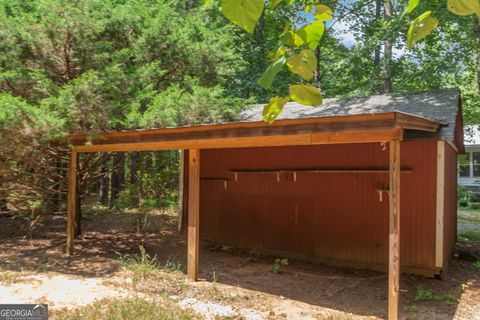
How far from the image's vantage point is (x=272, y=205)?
7184 millimetres

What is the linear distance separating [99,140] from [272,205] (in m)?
3.06

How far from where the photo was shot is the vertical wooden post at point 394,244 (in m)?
3.79

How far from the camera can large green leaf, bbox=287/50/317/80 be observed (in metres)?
0.99

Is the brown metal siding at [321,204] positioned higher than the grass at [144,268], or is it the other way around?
the brown metal siding at [321,204]

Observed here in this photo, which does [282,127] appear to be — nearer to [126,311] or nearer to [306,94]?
[126,311]

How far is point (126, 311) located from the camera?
157 inches

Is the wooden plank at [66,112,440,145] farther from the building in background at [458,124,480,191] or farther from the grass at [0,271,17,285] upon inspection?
the building in background at [458,124,480,191]

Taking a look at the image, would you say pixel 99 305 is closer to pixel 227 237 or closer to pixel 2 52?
pixel 227 237

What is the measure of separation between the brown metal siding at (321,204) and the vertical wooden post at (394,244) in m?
1.96

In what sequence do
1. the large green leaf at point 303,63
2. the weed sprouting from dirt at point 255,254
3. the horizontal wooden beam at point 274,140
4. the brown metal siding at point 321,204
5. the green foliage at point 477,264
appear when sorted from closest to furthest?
1. the large green leaf at point 303,63
2. the horizontal wooden beam at point 274,140
3. the brown metal siding at point 321,204
4. the green foliage at point 477,264
5. the weed sprouting from dirt at point 255,254

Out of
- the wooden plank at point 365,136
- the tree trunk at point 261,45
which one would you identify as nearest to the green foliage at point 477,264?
the wooden plank at point 365,136

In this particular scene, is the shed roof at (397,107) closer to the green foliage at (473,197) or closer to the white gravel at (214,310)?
the white gravel at (214,310)

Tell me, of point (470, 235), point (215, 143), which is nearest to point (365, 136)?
point (215, 143)

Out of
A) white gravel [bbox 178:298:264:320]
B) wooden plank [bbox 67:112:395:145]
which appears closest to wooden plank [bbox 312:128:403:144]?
wooden plank [bbox 67:112:395:145]
